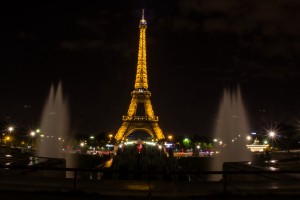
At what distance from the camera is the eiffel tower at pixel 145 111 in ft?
295

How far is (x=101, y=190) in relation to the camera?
9.65 meters

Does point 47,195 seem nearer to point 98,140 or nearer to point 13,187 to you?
point 13,187

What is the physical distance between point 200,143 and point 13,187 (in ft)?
380

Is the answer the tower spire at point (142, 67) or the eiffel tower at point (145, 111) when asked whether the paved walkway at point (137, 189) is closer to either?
the eiffel tower at point (145, 111)

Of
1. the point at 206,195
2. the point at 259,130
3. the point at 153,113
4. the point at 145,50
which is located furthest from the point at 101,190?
the point at 259,130

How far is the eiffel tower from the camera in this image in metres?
89.9

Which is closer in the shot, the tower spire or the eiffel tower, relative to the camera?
the eiffel tower

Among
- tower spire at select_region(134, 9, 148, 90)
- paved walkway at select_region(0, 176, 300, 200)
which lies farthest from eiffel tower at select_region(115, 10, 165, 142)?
paved walkway at select_region(0, 176, 300, 200)

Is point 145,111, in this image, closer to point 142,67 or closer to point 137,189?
point 142,67

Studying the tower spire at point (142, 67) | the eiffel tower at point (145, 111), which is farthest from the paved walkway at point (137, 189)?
the tower spire at point (142, 67)

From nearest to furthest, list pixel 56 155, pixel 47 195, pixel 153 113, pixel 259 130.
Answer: pixel 47 195 → pixel 56 155 → pixel 153 113 → pixel 259 130

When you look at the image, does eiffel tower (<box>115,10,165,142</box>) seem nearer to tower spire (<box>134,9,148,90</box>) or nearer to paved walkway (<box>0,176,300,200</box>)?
tower spire (<box>134,9,148,90</box>)

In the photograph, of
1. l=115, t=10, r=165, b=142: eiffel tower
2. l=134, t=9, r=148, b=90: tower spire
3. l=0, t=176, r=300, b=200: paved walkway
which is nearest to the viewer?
l=0, t=176, r=300, b=200: paved walkway

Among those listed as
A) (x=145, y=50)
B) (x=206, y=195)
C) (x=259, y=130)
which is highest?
(x=145, y=50)
